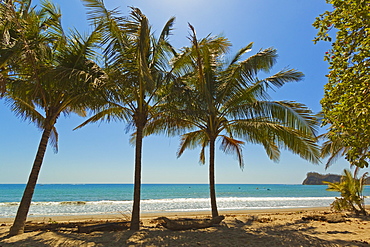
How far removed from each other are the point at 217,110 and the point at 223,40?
2291 millimetres

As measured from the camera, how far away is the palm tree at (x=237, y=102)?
7508 mm

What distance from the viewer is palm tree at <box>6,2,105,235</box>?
6039mm

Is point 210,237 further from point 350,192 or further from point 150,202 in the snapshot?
point 150,202

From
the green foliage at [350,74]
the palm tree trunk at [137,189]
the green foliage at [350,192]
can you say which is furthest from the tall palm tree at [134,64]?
the green foliage at [350,192]

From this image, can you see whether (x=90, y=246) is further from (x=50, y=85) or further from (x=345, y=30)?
(x=345, y=30)

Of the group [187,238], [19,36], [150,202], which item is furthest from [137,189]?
[150,202]

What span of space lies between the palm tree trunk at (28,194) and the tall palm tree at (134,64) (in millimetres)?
1742

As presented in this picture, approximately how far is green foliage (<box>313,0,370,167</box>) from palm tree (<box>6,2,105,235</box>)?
4.86 meters

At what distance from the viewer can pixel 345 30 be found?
11.7 ft

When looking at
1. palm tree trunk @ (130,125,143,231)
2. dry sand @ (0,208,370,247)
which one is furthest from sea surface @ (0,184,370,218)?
dry sand @ (0,208,370,247)

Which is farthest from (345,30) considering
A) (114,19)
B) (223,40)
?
(114,19)

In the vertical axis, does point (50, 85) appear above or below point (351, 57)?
above

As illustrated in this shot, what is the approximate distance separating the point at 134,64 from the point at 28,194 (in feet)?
13.6

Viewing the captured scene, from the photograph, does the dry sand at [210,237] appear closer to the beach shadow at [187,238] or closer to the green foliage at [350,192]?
the beach shadow at [187,238]
